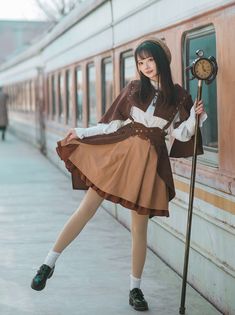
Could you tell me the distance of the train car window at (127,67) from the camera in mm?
6859

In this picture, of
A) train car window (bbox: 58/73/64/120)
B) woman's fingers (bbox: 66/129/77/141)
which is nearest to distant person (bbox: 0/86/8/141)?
train car window (bbox: 58/73/64/120)

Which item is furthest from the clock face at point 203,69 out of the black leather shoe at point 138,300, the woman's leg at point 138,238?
Result: the black leather shoe at point 138,300

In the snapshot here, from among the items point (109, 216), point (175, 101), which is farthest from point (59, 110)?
point (175, 101)

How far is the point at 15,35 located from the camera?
80.1 meters

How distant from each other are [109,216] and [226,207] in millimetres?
3803

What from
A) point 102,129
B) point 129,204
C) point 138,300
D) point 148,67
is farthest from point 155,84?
point 138,300

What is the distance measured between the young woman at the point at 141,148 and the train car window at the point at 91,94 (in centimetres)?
457

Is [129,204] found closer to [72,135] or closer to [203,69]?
[72,135]

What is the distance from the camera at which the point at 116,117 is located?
4395 millimetres

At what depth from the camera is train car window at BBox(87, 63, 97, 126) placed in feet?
30.0

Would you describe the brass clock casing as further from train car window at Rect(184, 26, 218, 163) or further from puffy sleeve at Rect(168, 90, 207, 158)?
train car window at Rect(184, 26, 218, 163)

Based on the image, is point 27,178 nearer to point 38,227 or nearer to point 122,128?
point 38,227

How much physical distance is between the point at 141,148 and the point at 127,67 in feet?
9.82

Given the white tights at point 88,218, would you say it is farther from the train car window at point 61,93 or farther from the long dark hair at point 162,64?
the train car window at point 61,93
